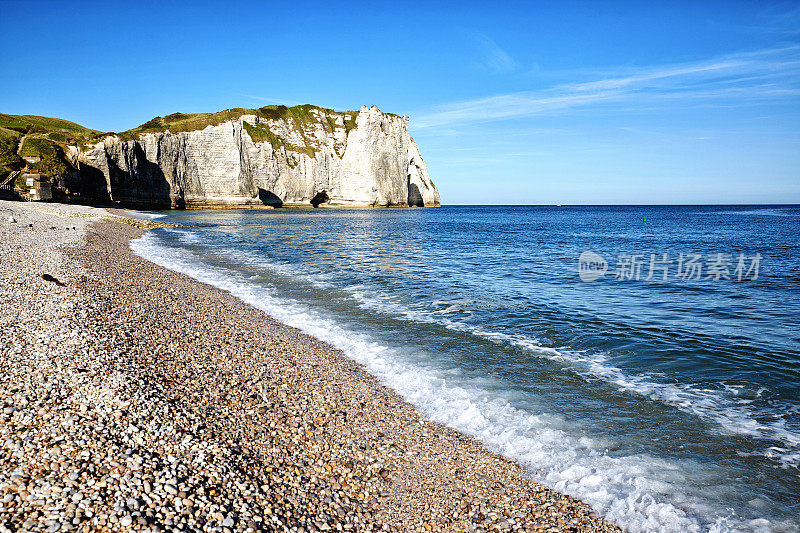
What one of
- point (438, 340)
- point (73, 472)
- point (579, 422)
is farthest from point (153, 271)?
point (579, 422)

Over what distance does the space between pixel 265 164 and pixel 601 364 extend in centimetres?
10248

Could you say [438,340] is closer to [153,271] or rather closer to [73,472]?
[73,472]

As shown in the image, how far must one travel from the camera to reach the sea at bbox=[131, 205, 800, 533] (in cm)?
616

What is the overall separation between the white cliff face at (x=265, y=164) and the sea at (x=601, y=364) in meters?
73.4

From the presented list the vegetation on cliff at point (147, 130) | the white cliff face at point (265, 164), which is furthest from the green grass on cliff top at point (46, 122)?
the white cliff face at point (265, 164)

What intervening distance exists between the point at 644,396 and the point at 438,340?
5244 millimetres

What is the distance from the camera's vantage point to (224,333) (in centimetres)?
1133

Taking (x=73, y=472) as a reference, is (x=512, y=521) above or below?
below

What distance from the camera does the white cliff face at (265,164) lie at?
85.8 metres

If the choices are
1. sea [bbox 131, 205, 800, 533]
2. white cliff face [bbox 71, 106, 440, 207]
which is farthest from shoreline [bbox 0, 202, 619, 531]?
white cliff face [bbox 71, 106, 440, 207]

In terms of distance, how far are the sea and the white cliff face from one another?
7338cm
